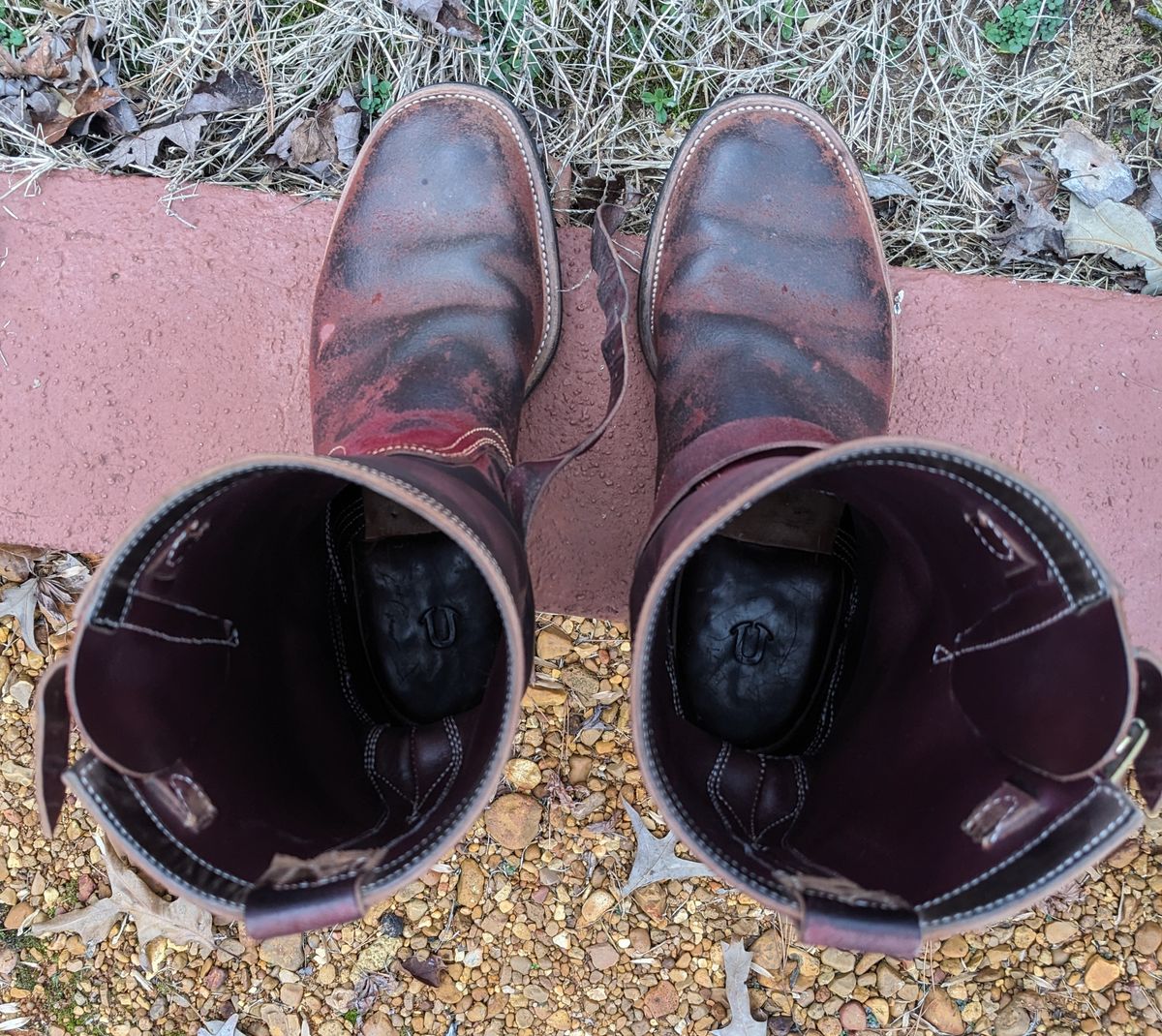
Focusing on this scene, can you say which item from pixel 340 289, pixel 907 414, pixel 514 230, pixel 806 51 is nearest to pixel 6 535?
pixel 340 289

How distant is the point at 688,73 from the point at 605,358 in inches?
30.6

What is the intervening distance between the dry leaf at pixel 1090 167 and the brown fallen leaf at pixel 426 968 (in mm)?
2141

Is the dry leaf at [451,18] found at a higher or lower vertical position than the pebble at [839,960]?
higher

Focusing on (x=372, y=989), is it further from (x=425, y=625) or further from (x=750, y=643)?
(x=750, y=643)

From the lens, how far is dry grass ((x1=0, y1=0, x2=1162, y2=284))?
1.89 meters

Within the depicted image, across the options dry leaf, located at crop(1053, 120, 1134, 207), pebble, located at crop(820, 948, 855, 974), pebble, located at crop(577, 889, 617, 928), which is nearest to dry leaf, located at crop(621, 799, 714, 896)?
pebble, located at crop(577, 889, 617, 928)

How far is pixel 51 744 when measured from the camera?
1.11 metres

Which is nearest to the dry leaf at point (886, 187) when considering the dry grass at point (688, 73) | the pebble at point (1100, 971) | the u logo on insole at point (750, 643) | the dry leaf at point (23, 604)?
the dry grass at point (688, 73)

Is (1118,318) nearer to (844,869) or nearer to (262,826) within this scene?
(844,869)

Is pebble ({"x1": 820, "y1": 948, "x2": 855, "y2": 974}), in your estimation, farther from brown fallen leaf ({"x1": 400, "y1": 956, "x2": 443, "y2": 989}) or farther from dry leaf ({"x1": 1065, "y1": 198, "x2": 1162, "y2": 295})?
dry leaf ({"x1": 1065, "y1": 198, "x2": 1162, "y2": 295})

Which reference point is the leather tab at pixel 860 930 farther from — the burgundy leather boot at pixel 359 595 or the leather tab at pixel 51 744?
the leather tab at pixel 51 744

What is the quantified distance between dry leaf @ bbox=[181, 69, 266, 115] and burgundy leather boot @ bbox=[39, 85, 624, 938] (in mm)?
386

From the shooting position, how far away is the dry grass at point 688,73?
189cm

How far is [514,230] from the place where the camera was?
171 centimetres
